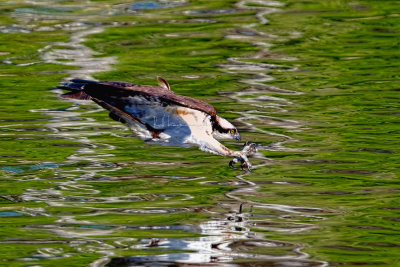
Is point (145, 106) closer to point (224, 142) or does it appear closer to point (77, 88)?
point (77, 88)

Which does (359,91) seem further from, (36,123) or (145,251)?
(145,251)

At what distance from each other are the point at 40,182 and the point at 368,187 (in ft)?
7.45

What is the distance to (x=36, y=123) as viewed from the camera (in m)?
9.22

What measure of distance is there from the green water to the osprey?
51 cm

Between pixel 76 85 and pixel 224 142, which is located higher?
pixel 76 85

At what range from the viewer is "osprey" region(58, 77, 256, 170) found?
20.1ft

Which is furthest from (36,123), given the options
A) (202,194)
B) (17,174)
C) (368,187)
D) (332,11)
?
(332,11)

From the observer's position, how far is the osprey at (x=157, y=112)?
6.14 meters

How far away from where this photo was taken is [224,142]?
8430mm

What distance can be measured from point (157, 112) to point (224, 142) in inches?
84.5

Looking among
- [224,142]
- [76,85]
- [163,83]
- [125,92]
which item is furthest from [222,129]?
[224,142]

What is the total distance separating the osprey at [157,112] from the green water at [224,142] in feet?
1.68

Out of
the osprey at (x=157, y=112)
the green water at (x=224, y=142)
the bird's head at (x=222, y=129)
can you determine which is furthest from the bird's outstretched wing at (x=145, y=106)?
the green water at (x=224, y=142)

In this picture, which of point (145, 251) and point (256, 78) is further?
point (256, 78)
